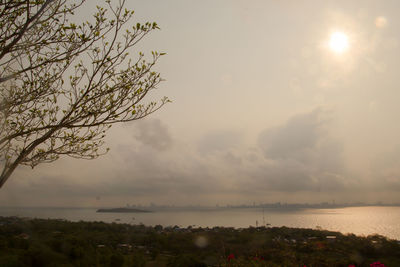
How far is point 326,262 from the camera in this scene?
12070mm

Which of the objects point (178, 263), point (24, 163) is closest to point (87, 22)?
point (24, 163)

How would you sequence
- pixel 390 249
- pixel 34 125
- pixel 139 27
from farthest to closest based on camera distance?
pixel 390 249
pixel 34 125
pixel 139 27

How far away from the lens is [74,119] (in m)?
5.91

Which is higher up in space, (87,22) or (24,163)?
(87,22)

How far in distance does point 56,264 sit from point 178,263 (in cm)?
474

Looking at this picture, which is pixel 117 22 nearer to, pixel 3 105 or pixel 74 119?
pixel 74 119

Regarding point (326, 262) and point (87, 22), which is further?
point (326, 262)

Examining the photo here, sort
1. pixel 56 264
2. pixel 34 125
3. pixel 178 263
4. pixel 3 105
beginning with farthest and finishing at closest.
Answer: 1. pixel 178 263
2. pixel 56 264
3. pixel 34 125
4. pixel 3 105

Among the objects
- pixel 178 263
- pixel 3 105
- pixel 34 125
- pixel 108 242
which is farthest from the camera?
pixel 108 242

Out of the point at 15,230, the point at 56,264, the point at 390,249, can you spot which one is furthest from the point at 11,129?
the point at 15,230

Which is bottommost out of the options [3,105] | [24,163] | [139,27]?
[24,163]

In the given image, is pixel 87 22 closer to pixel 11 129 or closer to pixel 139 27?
pixel 139 27

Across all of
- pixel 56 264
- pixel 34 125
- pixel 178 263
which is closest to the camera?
pixel 34 125

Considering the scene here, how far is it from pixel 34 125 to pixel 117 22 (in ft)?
10.2
